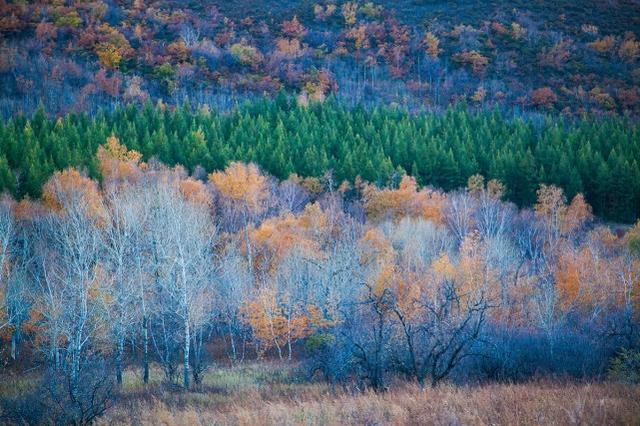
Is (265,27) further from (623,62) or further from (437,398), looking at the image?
(437,398)

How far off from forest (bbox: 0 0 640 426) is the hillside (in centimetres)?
105

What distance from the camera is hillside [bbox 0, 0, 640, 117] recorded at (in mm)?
117188

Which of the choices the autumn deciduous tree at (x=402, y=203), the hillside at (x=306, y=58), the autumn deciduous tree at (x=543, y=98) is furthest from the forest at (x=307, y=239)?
the hillside at (x=306, y=58)

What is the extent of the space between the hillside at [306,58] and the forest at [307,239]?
105cm

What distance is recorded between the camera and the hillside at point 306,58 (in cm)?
11719

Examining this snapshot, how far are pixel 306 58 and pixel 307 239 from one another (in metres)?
121

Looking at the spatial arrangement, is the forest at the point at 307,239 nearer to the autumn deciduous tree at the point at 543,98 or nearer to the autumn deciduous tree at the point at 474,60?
the autumn deciduous tree at the point at 543,98

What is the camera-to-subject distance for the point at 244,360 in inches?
1280

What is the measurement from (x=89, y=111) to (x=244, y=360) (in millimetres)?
78679

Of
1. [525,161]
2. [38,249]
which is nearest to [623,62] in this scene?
[525,161]

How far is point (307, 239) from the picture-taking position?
4025 centimetres

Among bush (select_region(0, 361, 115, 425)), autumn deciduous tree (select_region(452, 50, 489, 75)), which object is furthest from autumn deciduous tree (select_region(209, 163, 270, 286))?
autumn deciduous tree (select_region(452, 50, 489, 75))

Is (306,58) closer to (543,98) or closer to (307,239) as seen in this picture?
(543,98)

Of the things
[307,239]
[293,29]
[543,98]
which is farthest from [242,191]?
[293,29]
